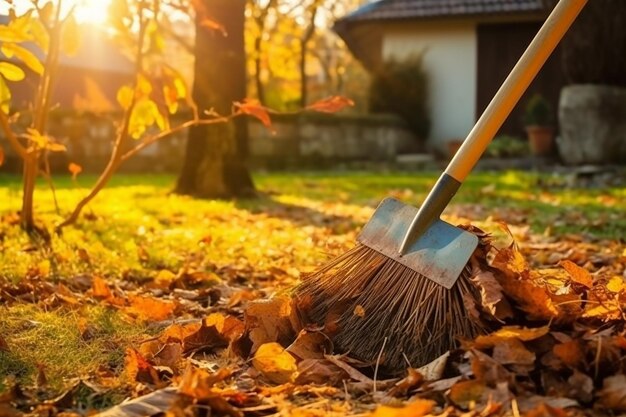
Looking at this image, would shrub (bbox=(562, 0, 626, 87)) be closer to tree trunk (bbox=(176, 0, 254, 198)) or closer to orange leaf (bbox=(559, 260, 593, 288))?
tree trunk (bbox=(176, 0, 254, 198))

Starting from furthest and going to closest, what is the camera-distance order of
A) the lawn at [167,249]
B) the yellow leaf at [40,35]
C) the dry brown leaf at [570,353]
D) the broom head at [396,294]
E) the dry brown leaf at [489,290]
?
the yellow leaf at [40,35]
the lawn at [167,249]
the broom head at [396,294]
the dry brown leaf at [489,290]
the dry brown leaf at [570,353]

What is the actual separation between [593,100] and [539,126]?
10.5 feet

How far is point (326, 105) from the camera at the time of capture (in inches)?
148

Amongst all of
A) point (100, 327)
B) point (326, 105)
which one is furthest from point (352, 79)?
→ point (100, 327)

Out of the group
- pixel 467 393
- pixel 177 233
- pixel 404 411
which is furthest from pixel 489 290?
pixel 177 233

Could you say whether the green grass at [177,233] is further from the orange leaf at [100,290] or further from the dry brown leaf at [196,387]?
the dry brown leaf at [196,387]

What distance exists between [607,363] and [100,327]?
4.85ft

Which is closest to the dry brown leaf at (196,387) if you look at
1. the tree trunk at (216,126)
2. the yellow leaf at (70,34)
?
the yellow leaf at (70,34)

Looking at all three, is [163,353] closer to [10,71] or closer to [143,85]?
[10,71]

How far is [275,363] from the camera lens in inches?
80.5

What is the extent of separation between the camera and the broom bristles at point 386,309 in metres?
2.08

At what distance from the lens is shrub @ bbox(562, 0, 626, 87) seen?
1052cm

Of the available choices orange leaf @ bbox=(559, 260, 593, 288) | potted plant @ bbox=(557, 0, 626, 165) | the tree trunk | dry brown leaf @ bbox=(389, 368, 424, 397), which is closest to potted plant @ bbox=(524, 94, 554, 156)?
potted plant @ bbox=(557, 0, 626, 165)

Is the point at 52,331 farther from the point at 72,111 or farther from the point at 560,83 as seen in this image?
the point at 560,83
